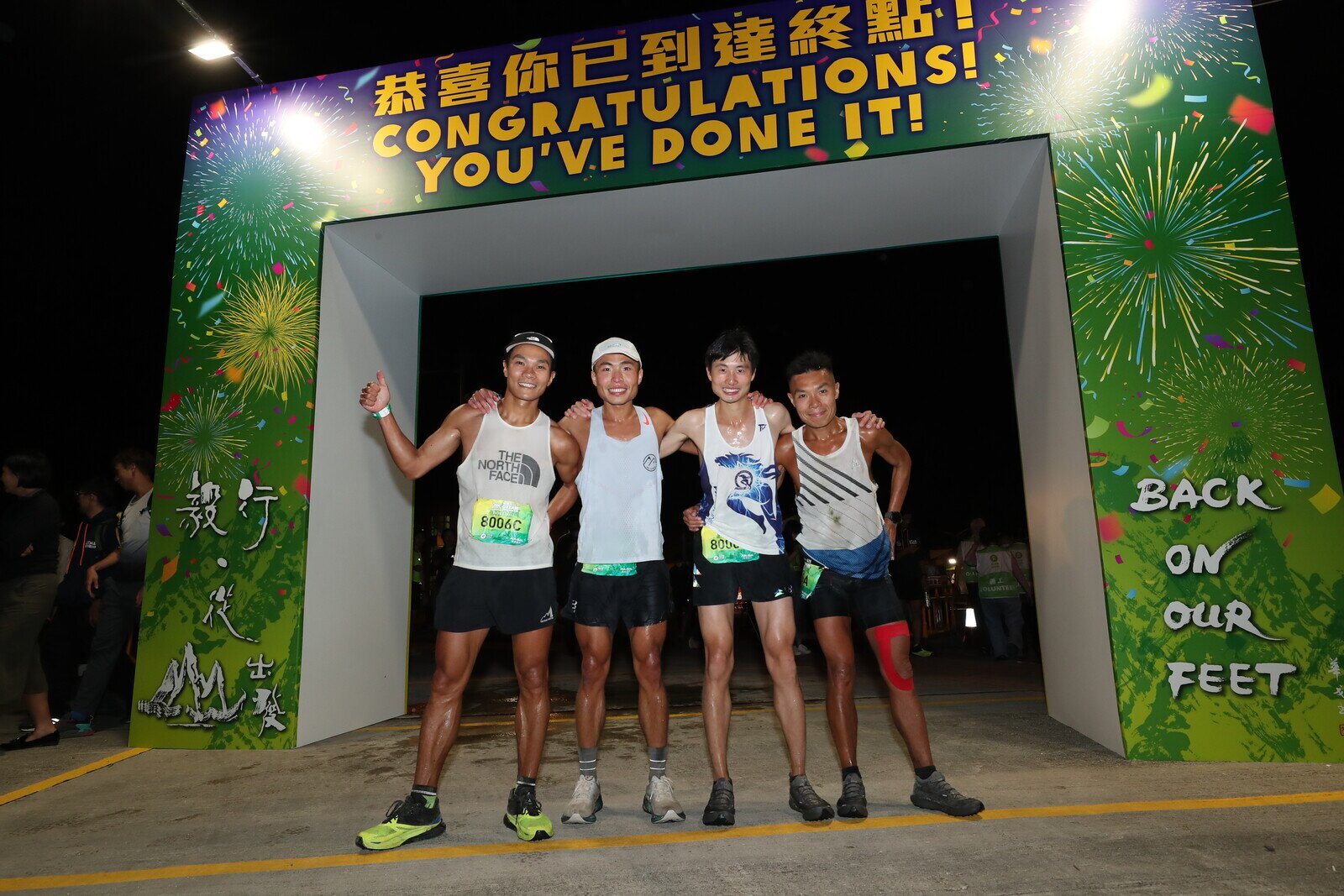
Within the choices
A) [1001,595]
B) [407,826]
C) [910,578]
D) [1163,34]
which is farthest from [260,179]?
[1001,595]

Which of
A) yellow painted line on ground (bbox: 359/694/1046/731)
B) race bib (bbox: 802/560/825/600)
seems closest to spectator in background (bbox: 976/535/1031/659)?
yellow painted line on ground (bbox: 359/694/1046/731)

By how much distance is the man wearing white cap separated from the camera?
11.3 feet

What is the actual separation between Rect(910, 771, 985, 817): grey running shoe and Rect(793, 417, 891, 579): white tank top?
2.97ft

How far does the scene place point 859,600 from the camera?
11.6 ft

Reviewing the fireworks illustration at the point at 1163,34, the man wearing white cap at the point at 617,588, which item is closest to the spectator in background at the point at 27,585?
the man wearing white cap at the point at 617,588

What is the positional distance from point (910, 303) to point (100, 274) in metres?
11.8

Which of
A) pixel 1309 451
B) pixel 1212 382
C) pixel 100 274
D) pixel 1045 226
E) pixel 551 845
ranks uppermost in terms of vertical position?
pixel 100 274

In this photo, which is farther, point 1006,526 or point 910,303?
point 1006,526

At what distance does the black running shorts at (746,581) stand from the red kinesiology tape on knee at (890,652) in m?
0.45

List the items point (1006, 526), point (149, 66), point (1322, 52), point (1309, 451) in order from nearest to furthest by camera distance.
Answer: point (1309, 451)
point (149, 66)
point (1322, 52)
point (1006, 526)

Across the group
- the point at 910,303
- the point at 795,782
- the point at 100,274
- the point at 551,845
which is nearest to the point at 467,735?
the point at 551,845

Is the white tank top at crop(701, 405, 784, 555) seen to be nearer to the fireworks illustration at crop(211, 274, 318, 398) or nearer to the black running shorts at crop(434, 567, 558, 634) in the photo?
the black running shorts at crop(434, 567, 558, 634)

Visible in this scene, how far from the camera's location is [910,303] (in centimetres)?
1095

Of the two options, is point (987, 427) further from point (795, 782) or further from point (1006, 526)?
point (795, 782)
